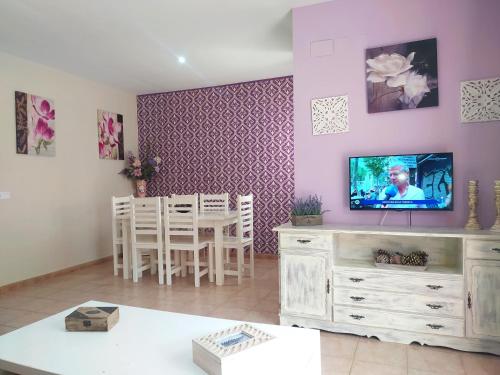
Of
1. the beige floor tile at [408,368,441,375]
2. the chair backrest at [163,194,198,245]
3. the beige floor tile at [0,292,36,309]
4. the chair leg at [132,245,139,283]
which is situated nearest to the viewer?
the beige floor tile at [408,368,441,375]

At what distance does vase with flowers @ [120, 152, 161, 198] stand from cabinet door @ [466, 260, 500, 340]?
4.62 m

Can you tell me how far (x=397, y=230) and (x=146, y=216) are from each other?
9.01ft

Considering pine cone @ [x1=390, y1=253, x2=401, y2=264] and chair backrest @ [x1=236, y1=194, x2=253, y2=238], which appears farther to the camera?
chair backrest @ [x1=236, y1=194, x2=253, y2=238]

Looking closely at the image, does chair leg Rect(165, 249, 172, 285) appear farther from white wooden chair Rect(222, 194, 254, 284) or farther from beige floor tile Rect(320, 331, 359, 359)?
beige floor tile Rect(320, 331, 359, 359)

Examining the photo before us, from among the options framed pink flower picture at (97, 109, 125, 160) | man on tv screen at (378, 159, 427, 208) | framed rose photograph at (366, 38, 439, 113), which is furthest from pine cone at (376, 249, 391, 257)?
framed pink flower picture at (97, 109, 125, 160)

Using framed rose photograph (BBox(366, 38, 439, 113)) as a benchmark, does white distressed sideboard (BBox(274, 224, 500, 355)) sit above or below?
below

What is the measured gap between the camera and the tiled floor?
2.19 meters

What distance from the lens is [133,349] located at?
4.97ft

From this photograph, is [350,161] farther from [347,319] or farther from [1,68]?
[1,68]

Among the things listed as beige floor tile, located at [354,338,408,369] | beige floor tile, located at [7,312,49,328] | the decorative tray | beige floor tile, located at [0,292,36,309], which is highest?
the decorative tray

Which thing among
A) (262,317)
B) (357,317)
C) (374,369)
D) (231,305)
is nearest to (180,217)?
(231,305)

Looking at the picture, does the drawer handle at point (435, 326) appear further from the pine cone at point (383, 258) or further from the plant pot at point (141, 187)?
the plant pot at point (141, 187)

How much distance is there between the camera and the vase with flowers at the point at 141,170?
5.61 m

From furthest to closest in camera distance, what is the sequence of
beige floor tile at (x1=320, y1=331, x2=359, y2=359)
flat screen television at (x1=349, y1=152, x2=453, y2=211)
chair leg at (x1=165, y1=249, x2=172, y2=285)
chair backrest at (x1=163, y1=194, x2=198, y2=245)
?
chair leg at (x1=165, y1=249, x2=172, y2=285) → chair backrest at (x1=163, y1=194, x2=198, y2=245) → flat screen television at (x1=349, y1=152, x2=453, y2=211) → beige floor tile at (x1=320, y1=331, x2=359, y2=359)
